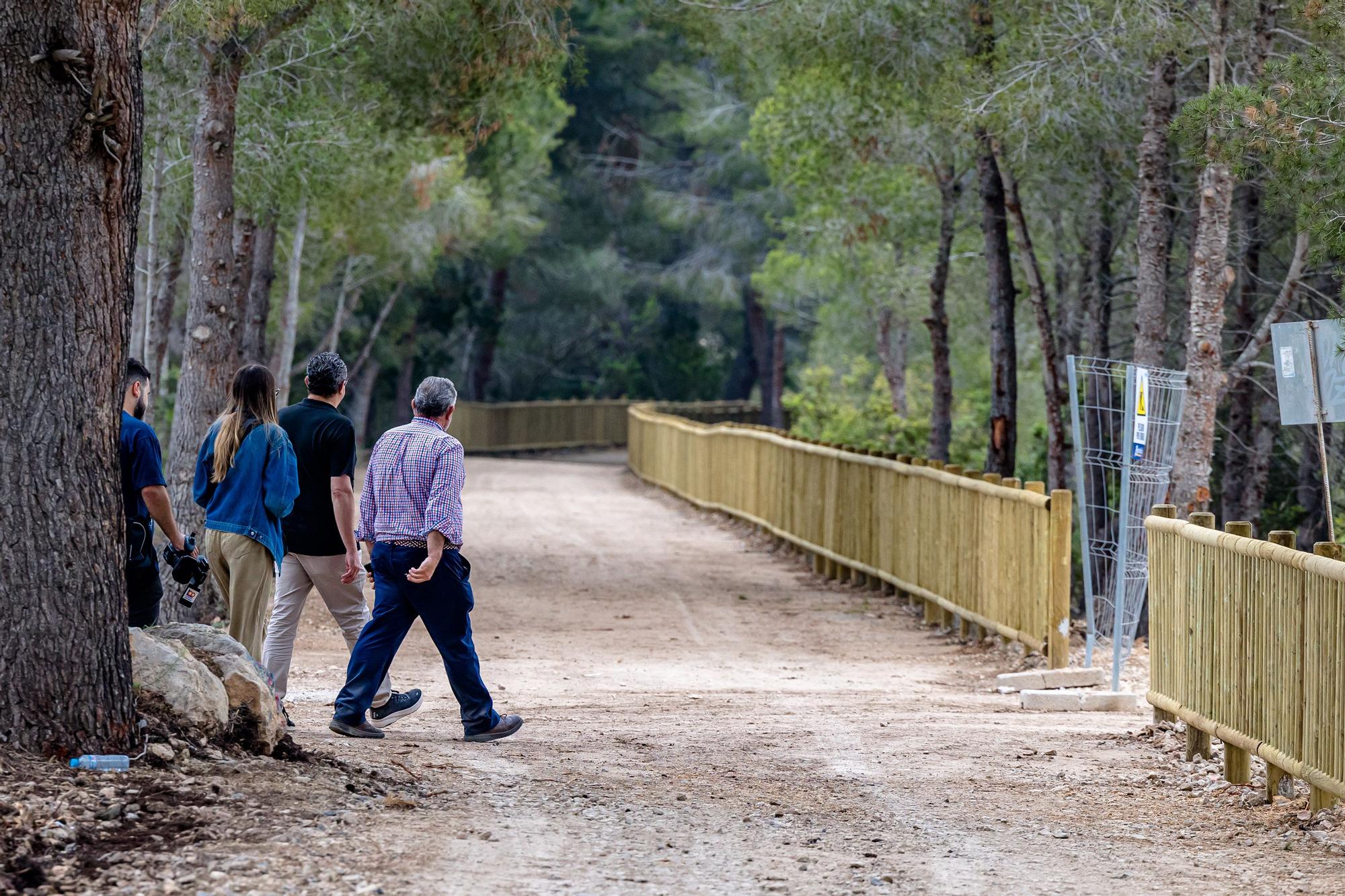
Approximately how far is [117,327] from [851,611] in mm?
10173

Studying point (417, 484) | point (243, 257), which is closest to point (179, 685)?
point (417, 484)

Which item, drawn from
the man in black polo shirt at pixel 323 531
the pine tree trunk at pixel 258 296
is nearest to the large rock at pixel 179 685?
the man in black polo shirt at pixel 323 531

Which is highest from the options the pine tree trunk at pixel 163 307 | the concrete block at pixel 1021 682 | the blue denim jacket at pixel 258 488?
the pine tree trunk at pixel 163 307

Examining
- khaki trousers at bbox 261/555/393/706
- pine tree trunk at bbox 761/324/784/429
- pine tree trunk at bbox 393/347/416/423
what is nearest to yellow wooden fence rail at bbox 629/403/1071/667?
khaki trousers at bbox 261/555/393/706

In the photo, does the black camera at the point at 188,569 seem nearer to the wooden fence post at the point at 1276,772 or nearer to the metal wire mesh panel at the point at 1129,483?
the wooden fence post at the point at 1276,772

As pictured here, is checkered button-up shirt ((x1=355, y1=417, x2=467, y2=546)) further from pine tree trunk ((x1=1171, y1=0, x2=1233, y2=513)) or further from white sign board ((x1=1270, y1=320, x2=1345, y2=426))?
pine tree trunk ((x1=1171, y1=0, x2=1233, y2=513))

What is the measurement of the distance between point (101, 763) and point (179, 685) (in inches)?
25.7

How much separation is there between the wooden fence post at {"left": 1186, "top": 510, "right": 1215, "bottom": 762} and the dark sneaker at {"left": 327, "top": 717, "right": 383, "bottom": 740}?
3811mm

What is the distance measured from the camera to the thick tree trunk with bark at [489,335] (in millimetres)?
45000

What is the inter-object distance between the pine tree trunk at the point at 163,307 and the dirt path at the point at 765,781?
16.7 ft

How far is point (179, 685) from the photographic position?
6.30 m

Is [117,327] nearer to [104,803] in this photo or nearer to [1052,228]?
[104,803]

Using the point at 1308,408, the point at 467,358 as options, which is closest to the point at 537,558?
the point at 1308,408

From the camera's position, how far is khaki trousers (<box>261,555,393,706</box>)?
25.6 ft
